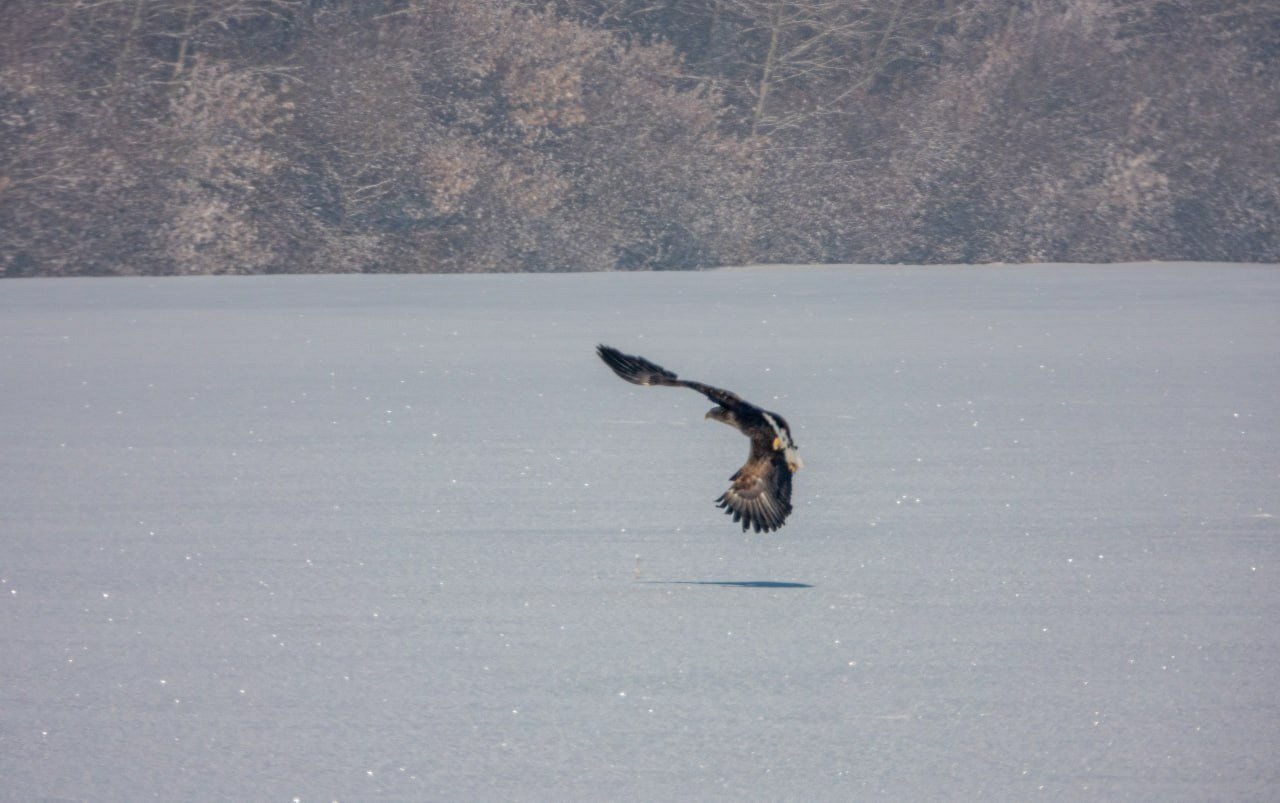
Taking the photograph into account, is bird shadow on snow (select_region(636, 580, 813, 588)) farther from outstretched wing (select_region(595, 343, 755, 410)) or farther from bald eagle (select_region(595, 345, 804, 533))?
outstretched wing (select_region(595, 343, 755, 410))

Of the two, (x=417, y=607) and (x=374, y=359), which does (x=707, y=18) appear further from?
(x=417, y=607)

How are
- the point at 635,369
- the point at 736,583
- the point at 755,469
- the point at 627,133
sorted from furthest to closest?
the point at 627,133
the point at 736,583
the point at 755,469
the point at 635,369

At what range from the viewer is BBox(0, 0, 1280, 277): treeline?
31531 mm

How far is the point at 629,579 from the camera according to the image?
8.10 metres

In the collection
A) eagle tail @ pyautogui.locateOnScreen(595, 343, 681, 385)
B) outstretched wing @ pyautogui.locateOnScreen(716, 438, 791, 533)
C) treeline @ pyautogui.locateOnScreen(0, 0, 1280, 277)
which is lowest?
treeline @ pyautogui.locateOnScreen(0, 0, 1280, 277)

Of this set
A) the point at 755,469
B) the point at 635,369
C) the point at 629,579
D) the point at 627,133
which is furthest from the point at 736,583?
the point at 627,133

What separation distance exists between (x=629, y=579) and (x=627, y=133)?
26106 mm

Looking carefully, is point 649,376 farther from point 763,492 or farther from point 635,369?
point 763,492

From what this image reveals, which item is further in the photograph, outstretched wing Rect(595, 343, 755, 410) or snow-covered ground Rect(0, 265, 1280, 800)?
outstretched wing Rect(595, 343, 755, 410)

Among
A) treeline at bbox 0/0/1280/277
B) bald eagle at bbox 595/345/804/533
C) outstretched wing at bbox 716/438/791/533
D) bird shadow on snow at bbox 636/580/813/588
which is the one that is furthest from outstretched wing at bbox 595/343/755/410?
treeline at bbox 0/0/1280/277

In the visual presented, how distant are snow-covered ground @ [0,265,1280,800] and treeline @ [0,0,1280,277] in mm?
14871

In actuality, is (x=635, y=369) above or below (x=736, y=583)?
above

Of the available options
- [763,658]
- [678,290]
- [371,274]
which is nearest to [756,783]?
[763,658]

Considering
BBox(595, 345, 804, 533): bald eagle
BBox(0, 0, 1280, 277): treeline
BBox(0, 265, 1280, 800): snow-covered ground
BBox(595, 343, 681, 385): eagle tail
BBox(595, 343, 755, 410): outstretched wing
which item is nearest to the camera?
BBox(0, 265, 1280, 800): snow-covered ground
